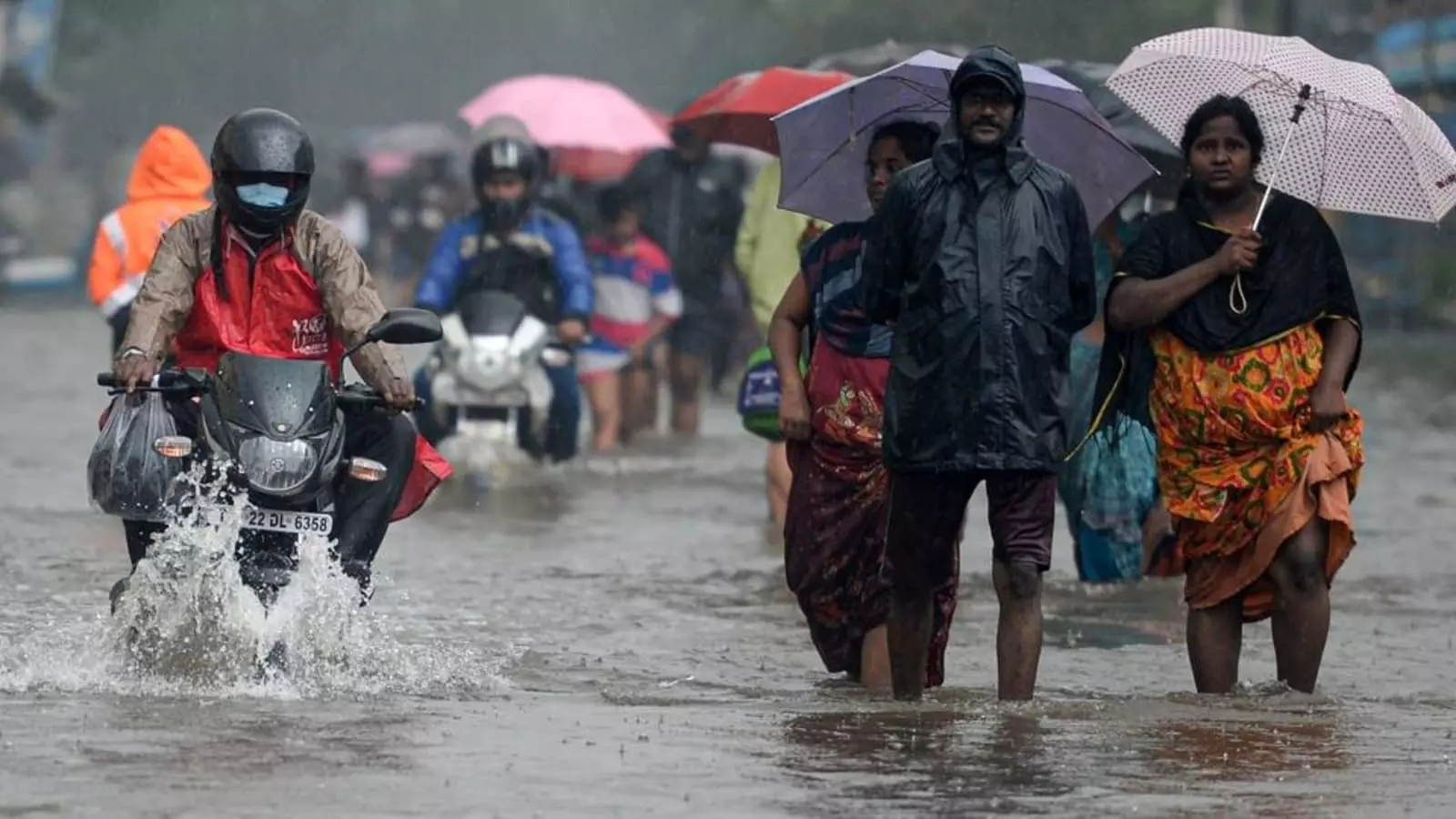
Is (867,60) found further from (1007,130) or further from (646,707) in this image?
(646,707)

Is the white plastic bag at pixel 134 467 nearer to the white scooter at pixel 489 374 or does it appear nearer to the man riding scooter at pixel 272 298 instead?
the man riding scooter at pixel 272 298

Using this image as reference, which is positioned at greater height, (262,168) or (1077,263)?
(262,168)

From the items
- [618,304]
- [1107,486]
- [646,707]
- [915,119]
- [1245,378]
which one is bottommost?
[646,707]

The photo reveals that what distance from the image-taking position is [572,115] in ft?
68.1

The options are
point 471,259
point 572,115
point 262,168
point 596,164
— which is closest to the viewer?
point 262,168

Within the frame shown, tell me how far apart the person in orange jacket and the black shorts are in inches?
243

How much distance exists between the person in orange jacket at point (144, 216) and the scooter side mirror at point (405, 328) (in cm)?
548

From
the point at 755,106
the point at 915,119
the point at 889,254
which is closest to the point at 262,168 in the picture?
the point at 889,254

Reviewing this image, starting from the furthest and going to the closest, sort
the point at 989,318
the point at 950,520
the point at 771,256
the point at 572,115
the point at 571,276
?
the point at 572,115
the point at 571,276
the point at 771,256
the point at 950,520
the point at 989,318

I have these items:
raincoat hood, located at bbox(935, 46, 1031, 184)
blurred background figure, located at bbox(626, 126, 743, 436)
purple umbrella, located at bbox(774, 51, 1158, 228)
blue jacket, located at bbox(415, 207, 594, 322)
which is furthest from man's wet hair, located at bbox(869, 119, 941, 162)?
blurred background figure, located at bbox(626, 126, 743, 436)

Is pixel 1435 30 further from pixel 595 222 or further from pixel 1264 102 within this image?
pixel 1264 102

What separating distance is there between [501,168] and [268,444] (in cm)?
755

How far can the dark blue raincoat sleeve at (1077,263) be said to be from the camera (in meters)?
7.91

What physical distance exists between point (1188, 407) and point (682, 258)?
449 inches
